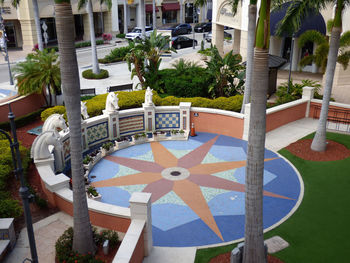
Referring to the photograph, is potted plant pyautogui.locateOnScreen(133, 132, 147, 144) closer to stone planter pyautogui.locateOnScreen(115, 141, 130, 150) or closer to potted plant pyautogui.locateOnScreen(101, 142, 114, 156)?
stone planter pyautogui.locateOnScreen(115, 141, 130, 150)

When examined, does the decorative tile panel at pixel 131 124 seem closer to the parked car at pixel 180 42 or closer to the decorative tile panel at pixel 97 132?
the decorative tile panel at pixel 97 132

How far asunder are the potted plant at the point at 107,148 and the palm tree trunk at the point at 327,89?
9579 millimetres

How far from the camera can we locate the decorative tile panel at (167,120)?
2042 cm

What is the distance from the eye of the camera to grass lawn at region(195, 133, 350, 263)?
11.0 metres

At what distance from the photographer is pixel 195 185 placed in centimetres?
1541

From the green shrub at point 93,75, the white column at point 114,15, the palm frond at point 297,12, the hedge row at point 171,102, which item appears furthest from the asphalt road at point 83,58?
the palm frond at point 297,12

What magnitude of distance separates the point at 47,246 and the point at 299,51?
2863 cm

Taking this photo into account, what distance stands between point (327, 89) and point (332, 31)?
98.6 inches

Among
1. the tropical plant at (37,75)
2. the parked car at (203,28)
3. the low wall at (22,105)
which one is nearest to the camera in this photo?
the low wall at (22,105)

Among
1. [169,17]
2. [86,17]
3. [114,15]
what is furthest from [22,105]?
[169,17]

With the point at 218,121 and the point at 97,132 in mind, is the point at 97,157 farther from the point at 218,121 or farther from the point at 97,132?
the point at 218,121

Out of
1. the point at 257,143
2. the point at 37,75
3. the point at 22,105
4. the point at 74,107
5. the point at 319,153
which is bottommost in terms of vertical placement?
the point at 319,153

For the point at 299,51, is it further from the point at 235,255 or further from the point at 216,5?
the point at 235,255

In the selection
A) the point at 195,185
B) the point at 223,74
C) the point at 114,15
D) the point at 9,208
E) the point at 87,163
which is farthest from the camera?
the point at 114,15
